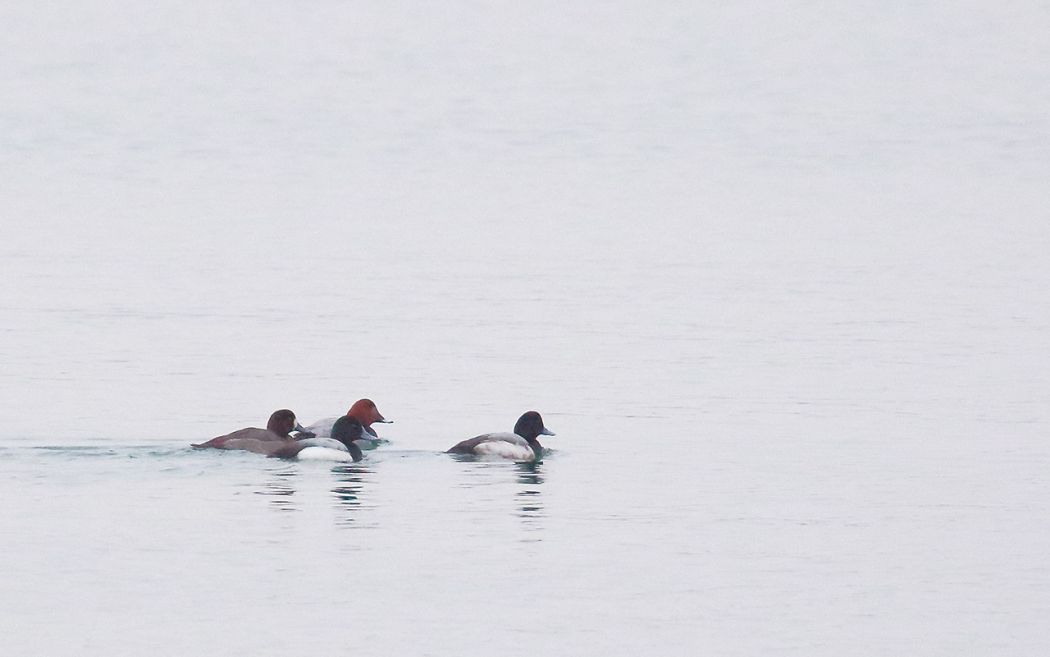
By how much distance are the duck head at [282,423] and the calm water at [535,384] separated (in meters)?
0.66

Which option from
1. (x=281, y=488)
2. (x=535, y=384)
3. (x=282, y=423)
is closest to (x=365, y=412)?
(x=282, y=423)

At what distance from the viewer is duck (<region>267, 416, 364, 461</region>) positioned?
18.5 m

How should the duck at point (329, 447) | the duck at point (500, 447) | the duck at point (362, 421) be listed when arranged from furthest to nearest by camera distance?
the duck at point (362, 421)
the duck at point (329, 447)
the duck at point (500, 447)

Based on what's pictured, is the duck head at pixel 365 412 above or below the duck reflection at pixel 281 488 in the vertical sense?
above

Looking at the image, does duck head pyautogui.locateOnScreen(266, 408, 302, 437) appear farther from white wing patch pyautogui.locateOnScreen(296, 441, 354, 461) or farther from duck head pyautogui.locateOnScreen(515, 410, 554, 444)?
duck head pyautogui.locateOnScreen(515, 410, 554, 444)

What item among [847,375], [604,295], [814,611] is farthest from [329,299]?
[814,611]

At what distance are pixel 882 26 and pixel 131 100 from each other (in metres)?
32.2

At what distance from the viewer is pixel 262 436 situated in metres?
18.7

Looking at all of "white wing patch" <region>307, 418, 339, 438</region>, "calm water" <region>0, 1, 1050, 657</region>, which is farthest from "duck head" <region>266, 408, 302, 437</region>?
"calm water" <region>0, 1, 1050, 657</region>

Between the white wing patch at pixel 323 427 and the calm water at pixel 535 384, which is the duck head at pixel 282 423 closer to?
the white wing patch at pixel 323 427

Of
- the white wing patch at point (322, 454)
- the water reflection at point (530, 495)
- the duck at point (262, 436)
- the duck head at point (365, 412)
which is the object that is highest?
the duck head at point (365, 412)

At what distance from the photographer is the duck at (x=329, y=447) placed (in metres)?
18.5

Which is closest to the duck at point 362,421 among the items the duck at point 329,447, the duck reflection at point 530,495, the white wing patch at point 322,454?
the duck at point 329,447

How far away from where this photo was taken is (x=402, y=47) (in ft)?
276
